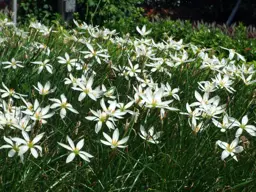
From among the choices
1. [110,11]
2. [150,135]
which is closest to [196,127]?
[150,135]

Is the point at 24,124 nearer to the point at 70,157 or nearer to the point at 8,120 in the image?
the point at 8,120

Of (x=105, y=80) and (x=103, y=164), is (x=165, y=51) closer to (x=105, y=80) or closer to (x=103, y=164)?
(x=105, y=80)

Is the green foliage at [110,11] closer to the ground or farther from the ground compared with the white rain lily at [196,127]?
closer to the ground

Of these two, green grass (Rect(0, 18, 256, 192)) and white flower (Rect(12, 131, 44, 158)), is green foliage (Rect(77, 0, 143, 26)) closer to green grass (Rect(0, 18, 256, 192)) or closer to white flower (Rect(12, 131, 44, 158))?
green grass (Rect(0, 18, 256, 192))

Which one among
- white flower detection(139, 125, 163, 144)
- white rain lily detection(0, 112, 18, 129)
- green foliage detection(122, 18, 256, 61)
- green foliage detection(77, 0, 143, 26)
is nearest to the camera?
white rain lily detection(0, 112, 18, 129)

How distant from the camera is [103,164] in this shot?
2.37m

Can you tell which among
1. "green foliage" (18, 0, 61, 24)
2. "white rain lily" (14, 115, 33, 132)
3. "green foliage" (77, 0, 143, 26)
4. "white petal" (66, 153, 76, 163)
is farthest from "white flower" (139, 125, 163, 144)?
"green foliage" (18, 0, 61, 24)

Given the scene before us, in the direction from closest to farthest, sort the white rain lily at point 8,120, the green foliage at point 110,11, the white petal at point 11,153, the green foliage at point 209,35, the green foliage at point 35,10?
the white petal at point 11,153 < the white rain lily at point 8,120 < the green foliage at point 209,35 < the green foliage at point 110,11 < the green foliage at point 35,10

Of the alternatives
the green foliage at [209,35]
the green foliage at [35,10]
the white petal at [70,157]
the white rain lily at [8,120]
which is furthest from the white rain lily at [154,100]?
the green foliage at [35,10]

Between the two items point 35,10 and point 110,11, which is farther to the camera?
point 35,10

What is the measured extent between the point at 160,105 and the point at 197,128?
0.59ft

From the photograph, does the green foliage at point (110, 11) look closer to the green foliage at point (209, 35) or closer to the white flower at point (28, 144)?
the green foliage at point (209, 35)

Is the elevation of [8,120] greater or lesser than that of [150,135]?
greater

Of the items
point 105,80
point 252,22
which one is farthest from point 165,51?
point 252,22
